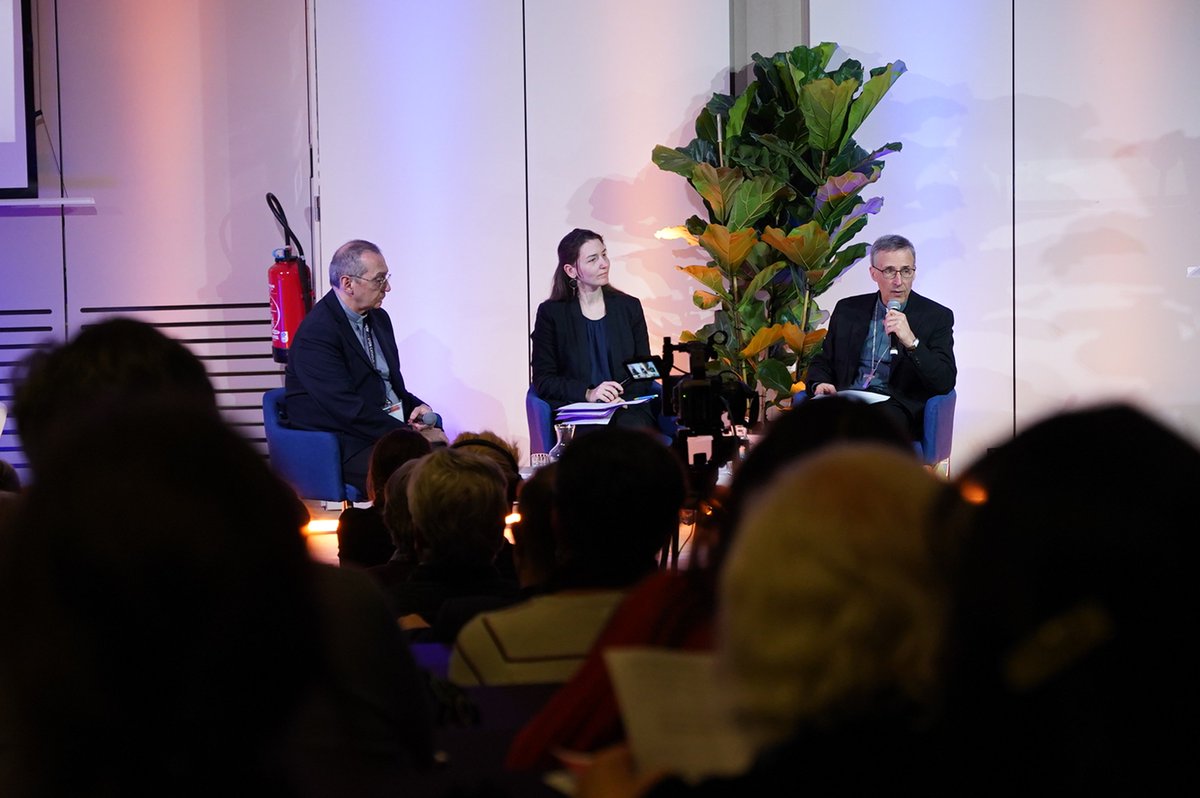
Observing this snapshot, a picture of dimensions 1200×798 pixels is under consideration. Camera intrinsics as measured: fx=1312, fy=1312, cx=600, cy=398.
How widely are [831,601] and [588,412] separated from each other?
15.4 ft

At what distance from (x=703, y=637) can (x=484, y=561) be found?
1.19 metres

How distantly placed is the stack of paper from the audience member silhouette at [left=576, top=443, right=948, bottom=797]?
182 inches

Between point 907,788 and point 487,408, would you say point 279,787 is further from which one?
point 487,408

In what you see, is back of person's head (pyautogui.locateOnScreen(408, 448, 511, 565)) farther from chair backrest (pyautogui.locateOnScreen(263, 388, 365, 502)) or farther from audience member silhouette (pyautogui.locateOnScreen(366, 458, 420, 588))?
chair backrest (pyautogui.locateOnScreen(263, 388, 365, 502))

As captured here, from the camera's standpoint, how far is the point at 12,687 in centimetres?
74

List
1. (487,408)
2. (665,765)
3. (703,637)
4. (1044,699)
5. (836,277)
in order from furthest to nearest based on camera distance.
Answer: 1. (487,408)
2. (836,277)
3. (703,637)
4. (665,765)
5. (1044,699)

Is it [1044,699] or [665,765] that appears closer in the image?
[1044,699]

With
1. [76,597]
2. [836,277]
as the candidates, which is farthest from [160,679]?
[836,277]

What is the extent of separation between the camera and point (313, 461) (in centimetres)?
527

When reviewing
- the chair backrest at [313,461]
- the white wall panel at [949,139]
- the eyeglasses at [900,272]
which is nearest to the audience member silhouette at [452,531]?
the chair backrest at [313,461]

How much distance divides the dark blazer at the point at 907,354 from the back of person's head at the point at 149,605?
504 cm

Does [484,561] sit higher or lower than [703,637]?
lower

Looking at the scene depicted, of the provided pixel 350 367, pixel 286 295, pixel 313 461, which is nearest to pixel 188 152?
pixel 286 295

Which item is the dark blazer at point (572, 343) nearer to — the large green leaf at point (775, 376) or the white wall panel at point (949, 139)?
the large green leaf at point (775, 376)
